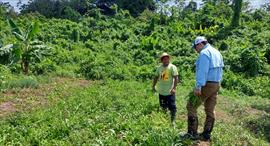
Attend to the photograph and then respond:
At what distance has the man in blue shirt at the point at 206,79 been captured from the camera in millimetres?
6906

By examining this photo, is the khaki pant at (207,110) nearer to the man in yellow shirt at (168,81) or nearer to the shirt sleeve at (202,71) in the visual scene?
the shirt sleeve at (202,71)

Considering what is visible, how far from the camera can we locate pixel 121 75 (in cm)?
1745

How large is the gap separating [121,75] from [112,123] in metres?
9.33

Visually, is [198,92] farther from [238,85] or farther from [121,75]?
[121,75]

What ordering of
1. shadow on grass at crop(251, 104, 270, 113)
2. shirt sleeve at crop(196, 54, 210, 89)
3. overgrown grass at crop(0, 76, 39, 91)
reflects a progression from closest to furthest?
shirt sleeve at crop(196, 54, 210, 89) < shadow on grass at crop(251, 104, 270, 113) < overgrown grass at crop(0, 76, 39, 91)

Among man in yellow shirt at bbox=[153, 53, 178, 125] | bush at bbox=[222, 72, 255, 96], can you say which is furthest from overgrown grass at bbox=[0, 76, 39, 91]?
bush at bbox=[222, 72, 255, 96]

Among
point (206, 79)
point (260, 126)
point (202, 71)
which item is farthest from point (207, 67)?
point (260, 126)

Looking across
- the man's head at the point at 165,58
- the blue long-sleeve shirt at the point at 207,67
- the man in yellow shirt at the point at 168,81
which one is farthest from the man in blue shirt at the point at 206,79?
the man's head at the point at 165,58

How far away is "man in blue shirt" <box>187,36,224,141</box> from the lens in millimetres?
6906

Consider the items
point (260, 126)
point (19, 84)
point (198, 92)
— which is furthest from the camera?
point (19, 84)

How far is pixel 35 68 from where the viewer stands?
1839 cm

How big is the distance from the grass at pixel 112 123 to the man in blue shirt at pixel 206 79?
34cm

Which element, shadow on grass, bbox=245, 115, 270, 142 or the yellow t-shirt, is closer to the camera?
the yellow t-shirt

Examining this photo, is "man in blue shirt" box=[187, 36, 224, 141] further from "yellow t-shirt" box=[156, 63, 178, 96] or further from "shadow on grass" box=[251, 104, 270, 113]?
"shadow on grass" box=[251, 104, 270, 113]
